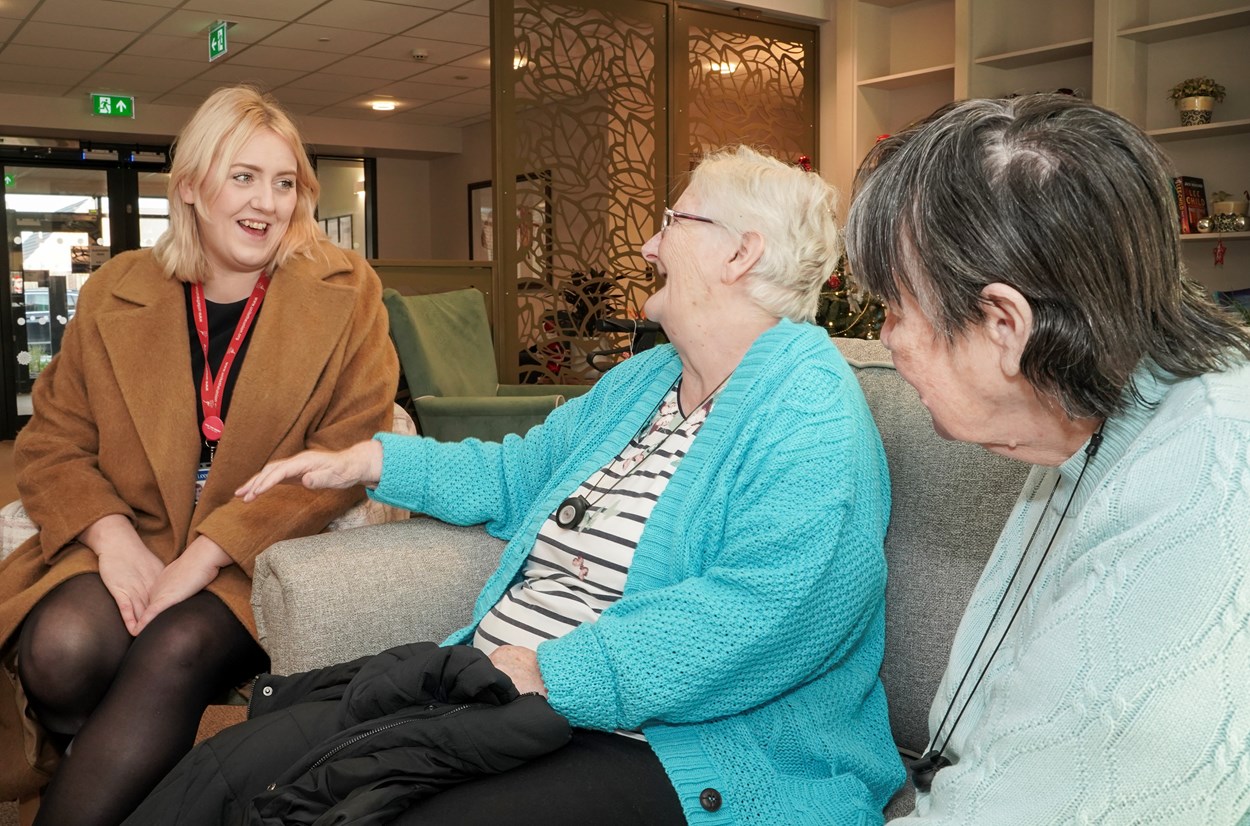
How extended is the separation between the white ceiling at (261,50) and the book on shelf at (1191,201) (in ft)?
13.5

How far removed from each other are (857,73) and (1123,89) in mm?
1611

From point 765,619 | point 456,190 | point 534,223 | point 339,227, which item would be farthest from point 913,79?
point 339,227

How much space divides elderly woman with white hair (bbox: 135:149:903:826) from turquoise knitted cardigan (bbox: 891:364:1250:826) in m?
0.48

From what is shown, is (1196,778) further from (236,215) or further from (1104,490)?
(236,215)

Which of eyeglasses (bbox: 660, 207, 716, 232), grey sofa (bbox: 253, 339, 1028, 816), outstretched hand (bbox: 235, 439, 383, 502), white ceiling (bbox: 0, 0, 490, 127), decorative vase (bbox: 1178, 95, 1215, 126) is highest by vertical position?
white ceiling (bbox: 0, 0, 490, 127)

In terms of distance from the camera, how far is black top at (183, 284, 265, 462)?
2.04 metres

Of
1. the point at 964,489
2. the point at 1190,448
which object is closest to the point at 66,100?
the point at 964,489

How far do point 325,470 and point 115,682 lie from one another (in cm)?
46

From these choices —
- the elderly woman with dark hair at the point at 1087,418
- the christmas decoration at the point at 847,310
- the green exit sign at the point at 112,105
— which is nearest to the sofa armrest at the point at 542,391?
the christmas decoration at the point at 847,310

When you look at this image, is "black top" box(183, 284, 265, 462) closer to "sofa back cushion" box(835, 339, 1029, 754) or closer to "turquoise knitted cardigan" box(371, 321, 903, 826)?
"turquoise knitted cardigan" box(371, 321, 903, 826)

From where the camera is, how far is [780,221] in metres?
1.65

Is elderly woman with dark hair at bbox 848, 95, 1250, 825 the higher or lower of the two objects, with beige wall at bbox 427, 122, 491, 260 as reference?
lower

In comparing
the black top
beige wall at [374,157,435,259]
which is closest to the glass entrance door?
→ beige wall at [374,157,435,259]

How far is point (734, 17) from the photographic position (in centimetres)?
598
